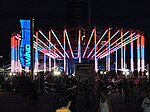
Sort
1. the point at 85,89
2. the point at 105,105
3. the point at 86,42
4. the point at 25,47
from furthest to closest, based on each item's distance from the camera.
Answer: the point at 86,42 < the point at 25,47 < the point at 85,89 < the point at 105,105

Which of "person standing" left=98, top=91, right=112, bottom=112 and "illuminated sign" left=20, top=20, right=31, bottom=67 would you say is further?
"illuminated sign" left=20, top=20, right=31, bottom=67

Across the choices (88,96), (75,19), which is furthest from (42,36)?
(75,19)

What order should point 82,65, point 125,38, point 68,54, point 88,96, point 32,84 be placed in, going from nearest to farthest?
point 88,96 → point 82,65 → point 32,84 → point 125,38 → point 68,54

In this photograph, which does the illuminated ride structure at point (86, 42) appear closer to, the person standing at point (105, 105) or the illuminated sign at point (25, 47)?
the illuminated sign at point (25, 47)

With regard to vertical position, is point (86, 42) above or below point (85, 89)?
above

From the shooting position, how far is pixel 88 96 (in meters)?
20.8

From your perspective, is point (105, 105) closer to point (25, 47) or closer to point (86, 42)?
point (25, 47)

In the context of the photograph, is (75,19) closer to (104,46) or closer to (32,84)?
(104,46)

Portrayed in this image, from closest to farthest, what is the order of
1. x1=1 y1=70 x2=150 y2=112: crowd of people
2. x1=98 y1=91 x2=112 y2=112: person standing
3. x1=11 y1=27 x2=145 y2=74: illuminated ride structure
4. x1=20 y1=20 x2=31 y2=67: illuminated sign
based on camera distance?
x1=98 y1=91 x2=112 y2=112: person standing < x1=1 y1=70 x2=150 y2=112: crowd of people < x1=20 y1=20 x2=31 y2=67: illuminated sign < x1=11 y1=27 x2=145 y2=74: illuminated ride structure

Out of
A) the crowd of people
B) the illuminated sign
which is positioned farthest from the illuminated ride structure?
the crowd of people

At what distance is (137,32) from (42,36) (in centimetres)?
1216

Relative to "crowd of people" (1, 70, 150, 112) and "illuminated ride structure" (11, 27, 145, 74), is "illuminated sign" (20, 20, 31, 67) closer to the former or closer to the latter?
"crowd of people" (1, 70, 150, 112)

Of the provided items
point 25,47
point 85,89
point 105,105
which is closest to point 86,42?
point 25,47

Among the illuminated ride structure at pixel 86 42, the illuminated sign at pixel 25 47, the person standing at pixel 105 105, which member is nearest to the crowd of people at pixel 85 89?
the person standing at pixel 105 105
